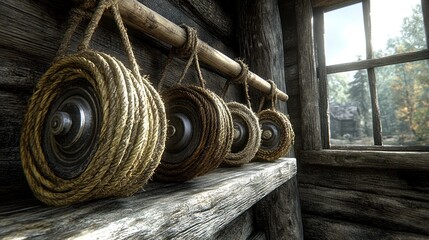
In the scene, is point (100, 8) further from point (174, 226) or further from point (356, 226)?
point (356, 226)

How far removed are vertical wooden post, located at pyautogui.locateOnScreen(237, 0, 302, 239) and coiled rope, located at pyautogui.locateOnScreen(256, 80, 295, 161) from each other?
0.37 m

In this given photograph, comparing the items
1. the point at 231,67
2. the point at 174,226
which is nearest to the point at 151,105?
the point at 174,226

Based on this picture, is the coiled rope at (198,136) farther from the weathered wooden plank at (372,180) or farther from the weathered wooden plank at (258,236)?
the weathered wooden plank at (372,180)

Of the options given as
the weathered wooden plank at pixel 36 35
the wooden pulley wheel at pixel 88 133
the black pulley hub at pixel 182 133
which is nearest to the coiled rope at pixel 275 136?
the black pulley hub at pixel 182 133

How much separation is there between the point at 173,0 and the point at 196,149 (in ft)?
3.57

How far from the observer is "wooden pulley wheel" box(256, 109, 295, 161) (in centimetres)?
176

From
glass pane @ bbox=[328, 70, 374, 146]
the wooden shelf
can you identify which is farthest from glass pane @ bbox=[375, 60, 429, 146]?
the wooden shelf

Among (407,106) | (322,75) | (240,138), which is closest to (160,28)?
(240,138)

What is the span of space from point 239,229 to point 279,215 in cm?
40

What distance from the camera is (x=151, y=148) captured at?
25.4 inches

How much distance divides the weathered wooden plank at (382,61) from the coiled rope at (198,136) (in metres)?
1.98

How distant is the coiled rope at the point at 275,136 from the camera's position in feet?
5.75

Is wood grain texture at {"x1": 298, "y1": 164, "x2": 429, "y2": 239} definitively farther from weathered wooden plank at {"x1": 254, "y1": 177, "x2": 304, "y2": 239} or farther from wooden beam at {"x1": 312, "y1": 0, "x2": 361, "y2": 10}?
wooden beam at {"x1": 312, "y1": 0, "x2": 361, "y2": 10}

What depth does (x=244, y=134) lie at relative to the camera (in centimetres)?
155
